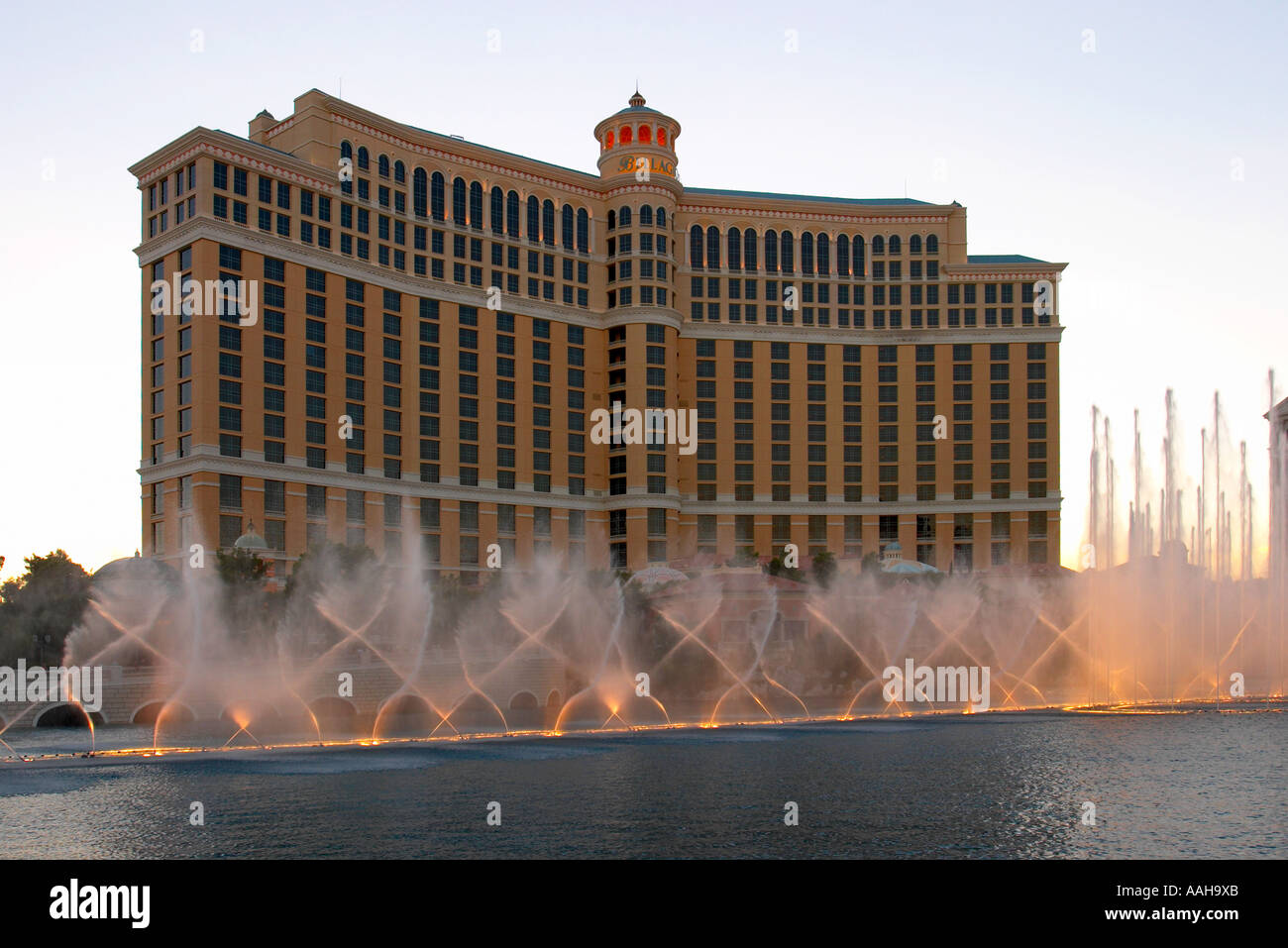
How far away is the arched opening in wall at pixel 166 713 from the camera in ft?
238

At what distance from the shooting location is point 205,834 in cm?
3984

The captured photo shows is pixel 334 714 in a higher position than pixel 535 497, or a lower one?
lower

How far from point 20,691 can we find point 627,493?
249ft

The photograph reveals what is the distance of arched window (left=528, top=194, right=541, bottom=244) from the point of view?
464ft

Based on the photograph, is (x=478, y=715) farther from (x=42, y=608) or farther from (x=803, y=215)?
(x=803, y=215)

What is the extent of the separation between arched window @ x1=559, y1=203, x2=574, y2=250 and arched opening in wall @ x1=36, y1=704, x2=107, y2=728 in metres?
83.1

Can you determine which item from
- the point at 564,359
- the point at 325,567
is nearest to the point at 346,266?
the point at 564,359

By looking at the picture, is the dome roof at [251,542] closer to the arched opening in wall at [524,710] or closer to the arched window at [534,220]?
the arched opening in wall at [524,710]

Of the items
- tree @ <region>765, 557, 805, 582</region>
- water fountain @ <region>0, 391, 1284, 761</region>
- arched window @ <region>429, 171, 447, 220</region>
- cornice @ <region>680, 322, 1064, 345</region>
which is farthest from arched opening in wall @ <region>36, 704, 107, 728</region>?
cornice @ <region>680, 322, 1064, 345</region>

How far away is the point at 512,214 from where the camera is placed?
140 metres

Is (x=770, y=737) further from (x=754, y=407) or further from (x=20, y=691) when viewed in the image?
(x=754, y=407)

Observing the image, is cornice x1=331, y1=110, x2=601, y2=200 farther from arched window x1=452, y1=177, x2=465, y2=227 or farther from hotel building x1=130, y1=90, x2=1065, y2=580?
arched window x1=452, y1=177, x2=465, y2=227

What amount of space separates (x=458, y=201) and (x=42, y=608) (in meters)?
67.9
